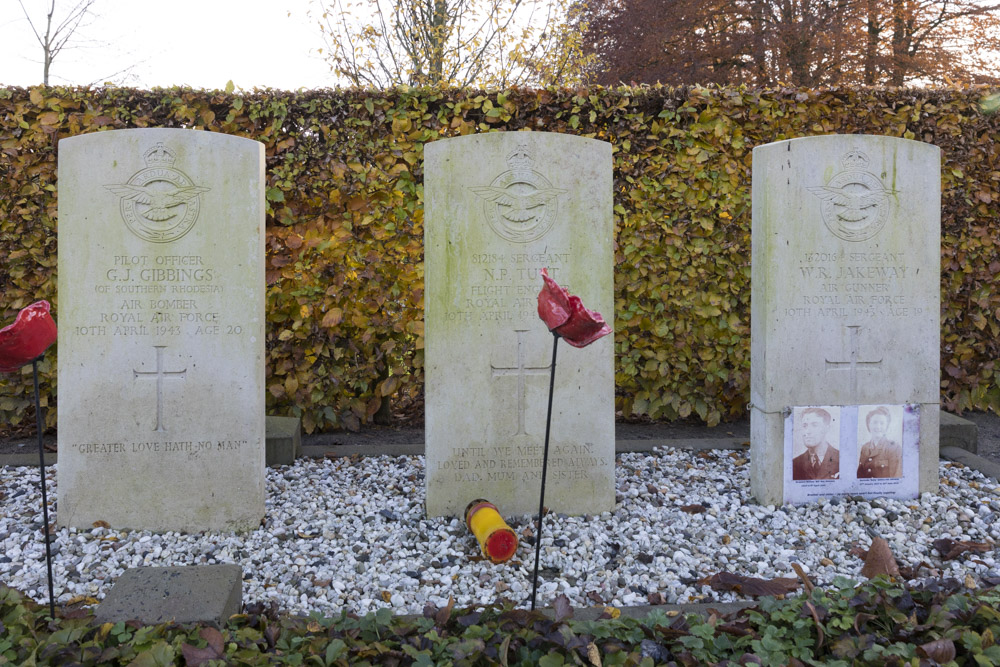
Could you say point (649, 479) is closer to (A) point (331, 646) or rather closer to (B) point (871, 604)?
(B) point (871, 604)

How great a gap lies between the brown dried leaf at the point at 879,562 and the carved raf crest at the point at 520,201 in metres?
1.93

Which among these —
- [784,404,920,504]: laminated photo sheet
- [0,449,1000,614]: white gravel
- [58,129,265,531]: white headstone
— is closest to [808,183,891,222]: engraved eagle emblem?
[784,404,920,504]: laminated photo sheet

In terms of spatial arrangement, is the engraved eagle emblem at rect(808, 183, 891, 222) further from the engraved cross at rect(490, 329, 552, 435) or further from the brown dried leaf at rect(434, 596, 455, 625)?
the brown dried leaf at rect(434, 596, 455, 625)

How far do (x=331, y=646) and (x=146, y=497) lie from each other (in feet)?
6.18

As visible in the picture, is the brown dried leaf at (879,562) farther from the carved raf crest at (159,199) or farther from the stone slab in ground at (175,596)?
the carved raf crest at (159,199)

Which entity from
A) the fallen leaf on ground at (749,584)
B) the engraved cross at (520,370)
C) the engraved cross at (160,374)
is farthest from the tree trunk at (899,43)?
the engraved cross at (160,374)

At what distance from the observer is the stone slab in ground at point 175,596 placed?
82.9 inches

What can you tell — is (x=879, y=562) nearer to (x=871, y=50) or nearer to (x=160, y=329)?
(x=160, y=329)

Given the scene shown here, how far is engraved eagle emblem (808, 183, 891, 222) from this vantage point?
141 inches

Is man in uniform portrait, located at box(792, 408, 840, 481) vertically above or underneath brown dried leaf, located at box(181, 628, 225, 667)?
above

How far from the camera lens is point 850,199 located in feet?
11.8

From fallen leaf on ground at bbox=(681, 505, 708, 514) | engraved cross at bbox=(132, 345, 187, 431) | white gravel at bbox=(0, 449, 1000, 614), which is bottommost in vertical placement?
white gravel at bbox=(0, 449, 1000, 614)

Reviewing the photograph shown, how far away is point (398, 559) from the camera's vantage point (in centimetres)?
308

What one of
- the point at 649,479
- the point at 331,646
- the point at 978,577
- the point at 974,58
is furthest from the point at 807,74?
the point at 331,646
